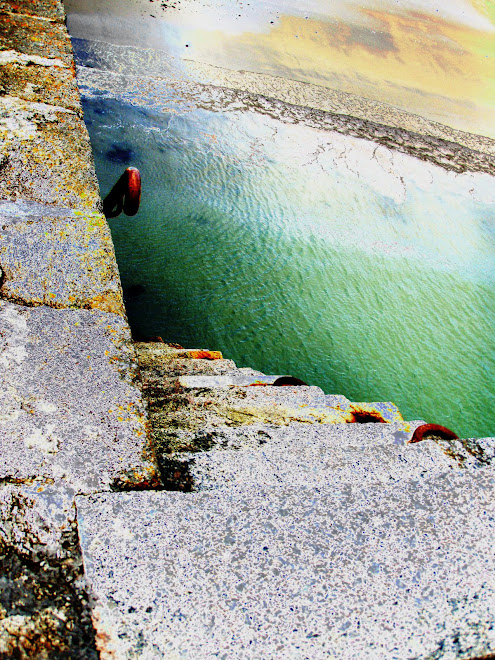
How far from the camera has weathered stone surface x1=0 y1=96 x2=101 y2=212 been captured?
1.79 meters

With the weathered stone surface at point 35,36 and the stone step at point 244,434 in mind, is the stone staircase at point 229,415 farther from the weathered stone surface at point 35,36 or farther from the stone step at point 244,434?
the weathered stone surface at point 35,36

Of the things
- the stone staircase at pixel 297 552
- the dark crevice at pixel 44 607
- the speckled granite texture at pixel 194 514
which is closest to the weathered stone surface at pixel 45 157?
the speckled granite texture at pixel 194 514

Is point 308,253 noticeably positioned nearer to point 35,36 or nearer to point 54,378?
point 35,36

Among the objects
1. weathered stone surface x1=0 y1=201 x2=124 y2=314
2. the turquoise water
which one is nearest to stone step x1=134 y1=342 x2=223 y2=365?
the turquoise water

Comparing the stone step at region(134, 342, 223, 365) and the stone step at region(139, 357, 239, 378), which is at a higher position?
the stone step at region(139, 357, 239, 378)

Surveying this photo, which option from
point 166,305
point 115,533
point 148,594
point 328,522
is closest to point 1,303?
point 115,533

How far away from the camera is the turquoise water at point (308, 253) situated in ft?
12.1

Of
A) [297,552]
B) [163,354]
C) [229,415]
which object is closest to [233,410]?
[229,415]

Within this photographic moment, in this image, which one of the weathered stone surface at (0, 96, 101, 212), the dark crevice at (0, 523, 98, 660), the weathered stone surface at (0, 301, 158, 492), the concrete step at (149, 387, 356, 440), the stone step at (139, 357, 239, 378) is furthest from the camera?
the stone step at (139, 357, 239, 378)

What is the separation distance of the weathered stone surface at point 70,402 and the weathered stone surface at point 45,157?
1.99ft

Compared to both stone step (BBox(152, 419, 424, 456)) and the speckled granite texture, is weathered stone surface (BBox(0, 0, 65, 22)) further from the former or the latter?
stone step (BBox(152, 419, 424, 456))

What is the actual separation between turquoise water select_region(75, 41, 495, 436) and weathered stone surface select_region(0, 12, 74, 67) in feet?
4.86

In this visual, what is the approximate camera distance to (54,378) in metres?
1.18

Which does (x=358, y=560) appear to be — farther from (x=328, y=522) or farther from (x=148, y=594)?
(x=148, y=594)
